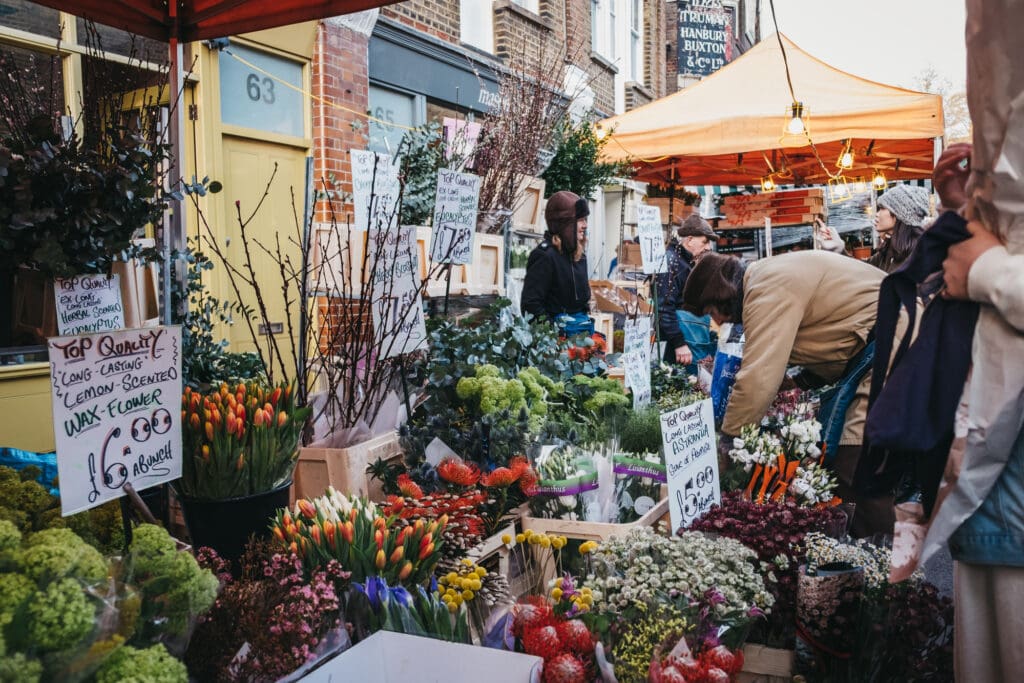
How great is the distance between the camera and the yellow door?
6262mm

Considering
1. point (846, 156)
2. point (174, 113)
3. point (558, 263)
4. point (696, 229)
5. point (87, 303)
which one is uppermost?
point (846, 156)

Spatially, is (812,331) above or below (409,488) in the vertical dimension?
above

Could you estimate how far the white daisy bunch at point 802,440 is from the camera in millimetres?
3167

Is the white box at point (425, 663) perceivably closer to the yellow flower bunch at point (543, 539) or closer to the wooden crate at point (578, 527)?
the yellow flower bunch at point (543, 539)

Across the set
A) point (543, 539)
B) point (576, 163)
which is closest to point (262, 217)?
point (576, 163)

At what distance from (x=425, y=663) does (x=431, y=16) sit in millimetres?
7853

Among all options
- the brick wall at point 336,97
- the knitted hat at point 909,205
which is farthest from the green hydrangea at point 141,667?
the brick wall at point 336,97

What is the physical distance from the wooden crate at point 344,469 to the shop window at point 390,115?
16.1 feet

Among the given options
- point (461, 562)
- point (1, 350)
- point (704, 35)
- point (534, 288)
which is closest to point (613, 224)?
point (704, 35)

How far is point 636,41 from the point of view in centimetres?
1522

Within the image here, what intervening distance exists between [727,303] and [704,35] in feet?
49.7

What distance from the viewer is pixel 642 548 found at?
1986 millimetres

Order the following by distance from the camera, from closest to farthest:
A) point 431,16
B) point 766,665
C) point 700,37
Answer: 1. point 766,665
2. point 431,16
3. point 700,37

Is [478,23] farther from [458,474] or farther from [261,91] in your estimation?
[458,474]
